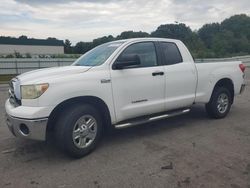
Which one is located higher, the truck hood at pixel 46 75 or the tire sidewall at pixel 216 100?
the truck hood at pixel 46 75

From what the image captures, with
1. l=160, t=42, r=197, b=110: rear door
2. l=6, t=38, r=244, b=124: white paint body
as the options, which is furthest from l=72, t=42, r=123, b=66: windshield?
l=160, t=42, r=197, b=110: rear door

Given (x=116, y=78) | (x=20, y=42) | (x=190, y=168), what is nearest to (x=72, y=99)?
(x=116, y=78)

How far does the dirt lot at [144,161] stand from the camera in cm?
365

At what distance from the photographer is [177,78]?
573cm

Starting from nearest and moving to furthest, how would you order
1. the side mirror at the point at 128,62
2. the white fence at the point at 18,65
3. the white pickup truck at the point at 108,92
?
the white pickup truck at the point at 108,92 < the side mirror at the point at 128,62 < the white fence at the point at 18,65

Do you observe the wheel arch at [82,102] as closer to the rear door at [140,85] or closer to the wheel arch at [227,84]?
the rear door at [140,85]

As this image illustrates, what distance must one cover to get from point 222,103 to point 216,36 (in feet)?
174

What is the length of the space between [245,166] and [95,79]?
99.5 inches

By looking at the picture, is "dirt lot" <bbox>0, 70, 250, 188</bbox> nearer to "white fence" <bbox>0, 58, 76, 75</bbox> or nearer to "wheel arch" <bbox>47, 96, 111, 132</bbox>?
"wheel arch" <bbox>47, 96, 111, 132</bbox>

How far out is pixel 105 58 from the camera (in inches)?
196

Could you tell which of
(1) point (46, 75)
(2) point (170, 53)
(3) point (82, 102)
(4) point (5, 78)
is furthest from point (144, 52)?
(4) point (5, 78)

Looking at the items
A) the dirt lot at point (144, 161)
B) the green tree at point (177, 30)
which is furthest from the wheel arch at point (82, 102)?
the green tree at point (177, 30)

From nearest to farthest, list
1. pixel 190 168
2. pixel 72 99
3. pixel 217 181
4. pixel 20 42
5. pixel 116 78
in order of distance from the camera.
→ pixel 217 181 < pixel 190 168 < pixel 72 99 < pixel 116 78 < pixel 20 42

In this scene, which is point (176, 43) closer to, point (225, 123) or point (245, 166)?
point (225, 123)
